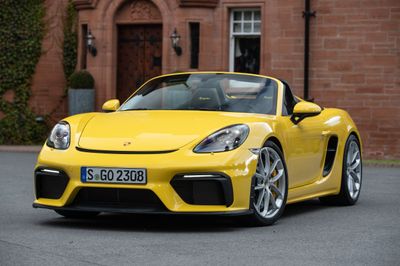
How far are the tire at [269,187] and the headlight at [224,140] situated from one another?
9.2 inches

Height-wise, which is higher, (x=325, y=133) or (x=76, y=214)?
(x=325, y=133)

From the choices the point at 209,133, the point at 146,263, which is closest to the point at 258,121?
Answer: the point at 209,133

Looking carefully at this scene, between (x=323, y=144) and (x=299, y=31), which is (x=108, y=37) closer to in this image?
(x=299, y=31)

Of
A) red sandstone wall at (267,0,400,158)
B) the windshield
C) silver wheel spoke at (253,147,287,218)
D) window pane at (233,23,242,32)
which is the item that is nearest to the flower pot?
window pane at (233,23,242,32)

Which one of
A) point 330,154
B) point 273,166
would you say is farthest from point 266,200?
point 330,154

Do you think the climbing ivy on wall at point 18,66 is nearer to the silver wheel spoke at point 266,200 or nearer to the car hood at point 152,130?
the car hood at point 152,130

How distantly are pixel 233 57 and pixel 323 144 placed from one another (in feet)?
51.3

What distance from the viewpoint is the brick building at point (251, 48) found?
79.5 feet

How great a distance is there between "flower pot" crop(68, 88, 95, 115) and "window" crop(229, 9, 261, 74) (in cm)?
329

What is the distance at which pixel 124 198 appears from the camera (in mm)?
8523

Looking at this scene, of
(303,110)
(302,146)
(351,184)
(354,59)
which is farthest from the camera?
(354,59)

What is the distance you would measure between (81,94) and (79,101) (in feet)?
0.54

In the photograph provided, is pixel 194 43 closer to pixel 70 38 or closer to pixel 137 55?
pixel 137 55

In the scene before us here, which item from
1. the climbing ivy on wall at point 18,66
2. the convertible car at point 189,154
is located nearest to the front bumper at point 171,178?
the convertible car at point 189,154
